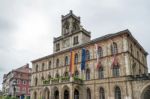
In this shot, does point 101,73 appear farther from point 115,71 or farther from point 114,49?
point 114,49

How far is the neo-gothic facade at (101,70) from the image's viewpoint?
31911 millimetres

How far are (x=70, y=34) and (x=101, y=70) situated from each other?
1395 centimetres

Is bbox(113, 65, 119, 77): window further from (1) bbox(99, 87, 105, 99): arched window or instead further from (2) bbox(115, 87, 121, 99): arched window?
(1) bbox(99, 87, 105, 99): arched window

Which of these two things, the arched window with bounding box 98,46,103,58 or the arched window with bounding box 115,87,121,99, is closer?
the arched window with bounding box 115,87,121,99

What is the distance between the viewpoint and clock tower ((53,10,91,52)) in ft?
145

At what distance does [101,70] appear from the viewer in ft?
118

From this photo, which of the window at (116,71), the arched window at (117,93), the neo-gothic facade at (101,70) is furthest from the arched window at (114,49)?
the arched window at (117,93)

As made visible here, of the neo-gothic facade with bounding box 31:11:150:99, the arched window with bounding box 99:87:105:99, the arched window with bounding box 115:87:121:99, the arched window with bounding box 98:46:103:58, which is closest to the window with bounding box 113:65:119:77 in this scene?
the neo-gothic facade with bounding box 31:11:150:99

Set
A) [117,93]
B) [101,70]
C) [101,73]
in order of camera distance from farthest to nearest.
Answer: [101,70] → [101,73] → [117,93]

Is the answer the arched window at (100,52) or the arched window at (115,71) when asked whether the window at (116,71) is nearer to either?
the arched window at (115,71)

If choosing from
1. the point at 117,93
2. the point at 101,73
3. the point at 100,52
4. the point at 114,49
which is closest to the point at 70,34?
the point at 100,52

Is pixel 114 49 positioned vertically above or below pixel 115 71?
above

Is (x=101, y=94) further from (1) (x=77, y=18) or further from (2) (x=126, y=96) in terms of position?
(1) (x=77, y=18)

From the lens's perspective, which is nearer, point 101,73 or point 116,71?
point 116,71
